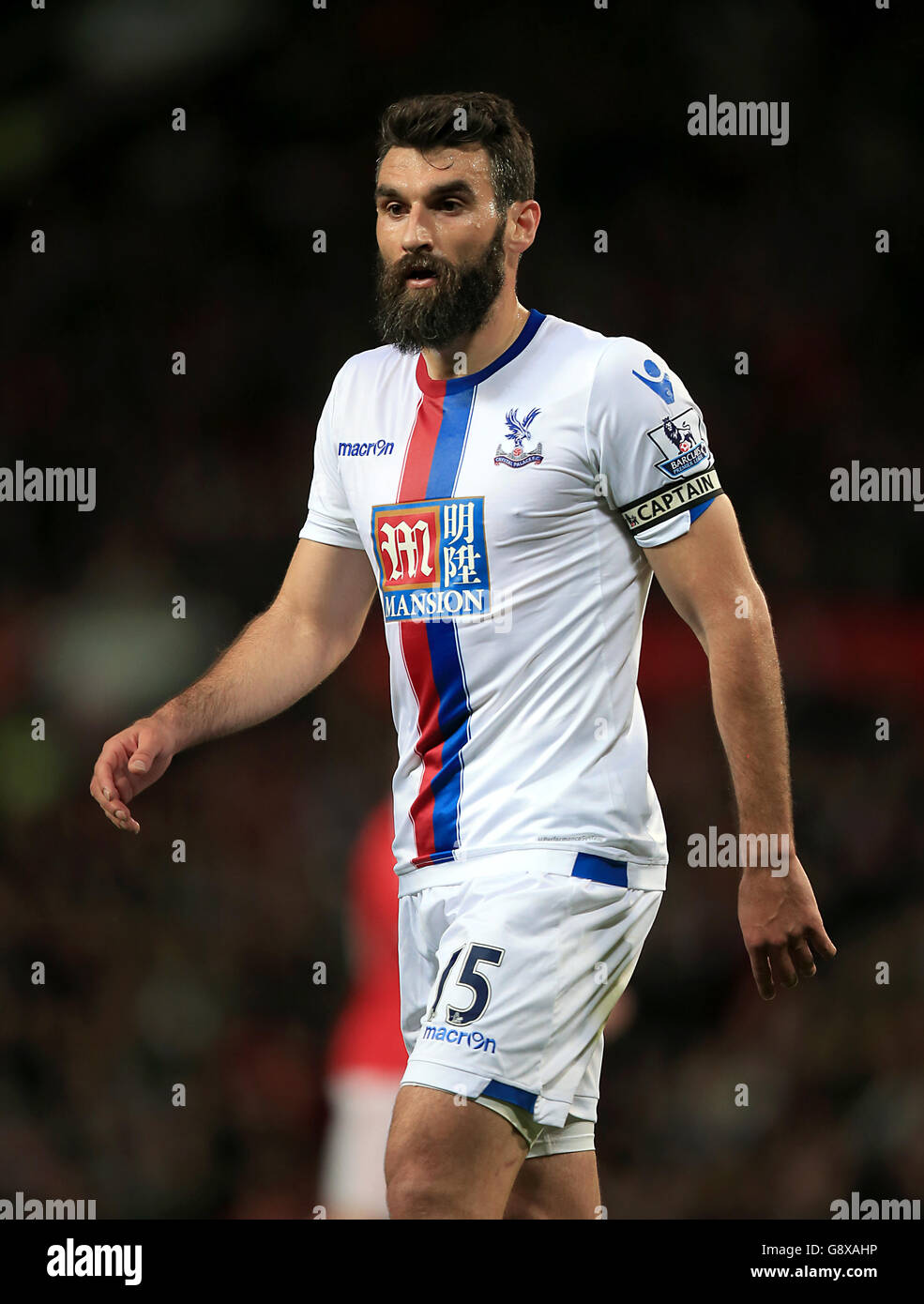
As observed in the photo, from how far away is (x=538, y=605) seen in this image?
9.68ft

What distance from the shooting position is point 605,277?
20.0ft

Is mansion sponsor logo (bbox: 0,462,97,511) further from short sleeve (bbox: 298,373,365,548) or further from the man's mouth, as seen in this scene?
the man's mouth

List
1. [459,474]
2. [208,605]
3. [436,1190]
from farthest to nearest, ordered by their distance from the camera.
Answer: [208,605] → [459,474] → [436,1190]

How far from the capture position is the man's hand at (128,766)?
2.94 m

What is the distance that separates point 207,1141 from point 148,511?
216cm

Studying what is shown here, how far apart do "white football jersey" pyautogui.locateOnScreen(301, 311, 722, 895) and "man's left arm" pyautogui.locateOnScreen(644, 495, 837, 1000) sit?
0.23ft

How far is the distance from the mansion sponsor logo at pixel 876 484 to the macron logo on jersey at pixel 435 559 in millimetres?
3153

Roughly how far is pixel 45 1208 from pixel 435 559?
284 centimetres

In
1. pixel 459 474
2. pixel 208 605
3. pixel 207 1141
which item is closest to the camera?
pixel 459 474

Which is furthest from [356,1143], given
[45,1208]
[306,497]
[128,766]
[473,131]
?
[473,131]

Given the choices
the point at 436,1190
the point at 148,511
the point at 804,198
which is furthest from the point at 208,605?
the point at 436,1190

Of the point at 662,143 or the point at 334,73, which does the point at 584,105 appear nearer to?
the point at 662,143

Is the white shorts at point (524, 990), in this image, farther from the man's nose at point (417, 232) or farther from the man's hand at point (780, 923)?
the man's nose at point (417, 232)
